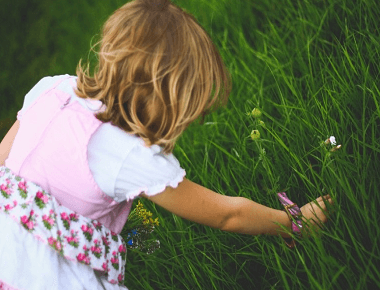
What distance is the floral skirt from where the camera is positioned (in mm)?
1205

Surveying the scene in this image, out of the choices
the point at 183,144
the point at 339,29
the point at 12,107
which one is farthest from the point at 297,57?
the point at 12,107

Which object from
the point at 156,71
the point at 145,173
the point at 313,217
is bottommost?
the point at 313,217

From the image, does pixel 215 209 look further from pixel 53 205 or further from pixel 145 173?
pixel 53 205

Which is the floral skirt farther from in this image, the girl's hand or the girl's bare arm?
the girl's hand

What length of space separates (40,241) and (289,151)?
0.83m

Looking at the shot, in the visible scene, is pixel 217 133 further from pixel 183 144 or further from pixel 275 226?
pixel 275 226

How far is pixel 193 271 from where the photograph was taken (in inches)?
62.9

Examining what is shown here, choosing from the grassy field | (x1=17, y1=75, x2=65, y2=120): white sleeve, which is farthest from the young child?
the grassy field

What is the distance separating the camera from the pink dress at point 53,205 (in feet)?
3.93

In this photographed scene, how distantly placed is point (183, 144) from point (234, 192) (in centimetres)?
61

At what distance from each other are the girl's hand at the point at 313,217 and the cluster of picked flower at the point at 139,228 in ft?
1.79

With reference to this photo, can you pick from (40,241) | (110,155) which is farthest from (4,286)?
(110,155)

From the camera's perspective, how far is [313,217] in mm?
1404

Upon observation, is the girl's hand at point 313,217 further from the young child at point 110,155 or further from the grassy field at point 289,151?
the young child at point 110,155
